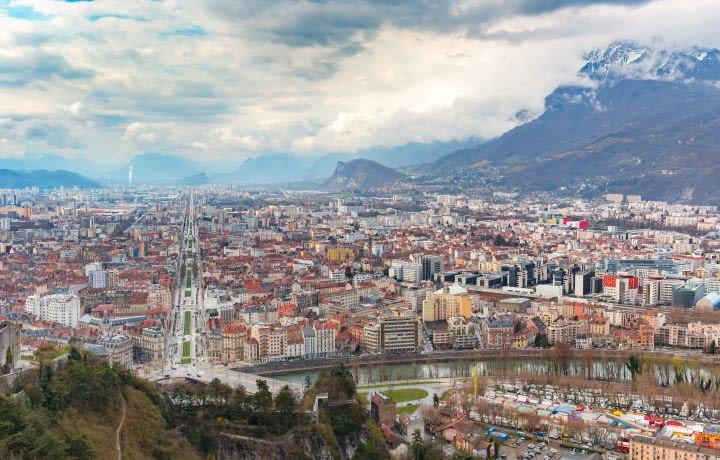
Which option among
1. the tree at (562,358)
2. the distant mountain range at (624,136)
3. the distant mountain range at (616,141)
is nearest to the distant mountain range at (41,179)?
the distant mountain range at (616,141)

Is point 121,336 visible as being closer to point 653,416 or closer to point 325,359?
point 325,359

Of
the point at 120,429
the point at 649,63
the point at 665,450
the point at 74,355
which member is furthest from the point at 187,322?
the point at 649,63

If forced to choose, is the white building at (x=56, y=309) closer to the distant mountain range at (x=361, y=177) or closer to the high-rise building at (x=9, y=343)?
the high-rise building at (x=9, y=343)

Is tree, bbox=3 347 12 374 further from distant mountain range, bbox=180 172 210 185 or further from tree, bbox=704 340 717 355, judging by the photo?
distant mountain range, bbox=180 172 210 185

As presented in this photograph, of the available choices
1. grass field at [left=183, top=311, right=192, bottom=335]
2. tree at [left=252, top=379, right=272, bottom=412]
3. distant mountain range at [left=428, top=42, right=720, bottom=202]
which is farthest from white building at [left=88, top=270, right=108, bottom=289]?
distant mountain range at [left=428, top=42, right=720, bottom=202]

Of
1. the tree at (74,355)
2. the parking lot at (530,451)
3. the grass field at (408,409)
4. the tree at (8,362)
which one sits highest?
the tree at (8,362)
